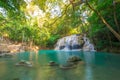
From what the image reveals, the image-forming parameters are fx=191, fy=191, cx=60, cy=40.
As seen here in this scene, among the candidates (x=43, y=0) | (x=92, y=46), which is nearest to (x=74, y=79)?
(x=43, y=0)

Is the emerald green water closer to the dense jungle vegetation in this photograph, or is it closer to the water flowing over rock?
the dense jungle vegetation

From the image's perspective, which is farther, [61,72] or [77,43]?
[77,43]

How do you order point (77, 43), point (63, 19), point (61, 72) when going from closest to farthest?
point (61, 72) < point (63, 19) < point (77, 43)

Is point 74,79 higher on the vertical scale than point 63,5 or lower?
lower

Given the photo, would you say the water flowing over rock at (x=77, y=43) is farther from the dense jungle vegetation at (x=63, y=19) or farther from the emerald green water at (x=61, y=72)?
the emerald green water at (x=61, y=72)

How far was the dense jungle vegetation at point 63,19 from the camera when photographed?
11.4 m

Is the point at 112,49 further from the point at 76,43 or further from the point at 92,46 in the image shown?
the point at 76,43

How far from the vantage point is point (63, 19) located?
49.8 feet

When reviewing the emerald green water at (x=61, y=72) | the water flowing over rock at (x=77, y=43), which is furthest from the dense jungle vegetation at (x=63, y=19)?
the emerald green water at (x=61, y=72)

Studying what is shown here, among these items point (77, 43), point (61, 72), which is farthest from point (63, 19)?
point (77, 43)

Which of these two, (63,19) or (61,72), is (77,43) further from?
(61,72)

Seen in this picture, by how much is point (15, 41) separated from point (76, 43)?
16.8m

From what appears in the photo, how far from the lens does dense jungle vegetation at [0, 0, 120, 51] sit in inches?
451

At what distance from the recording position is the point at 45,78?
31.8 ft
